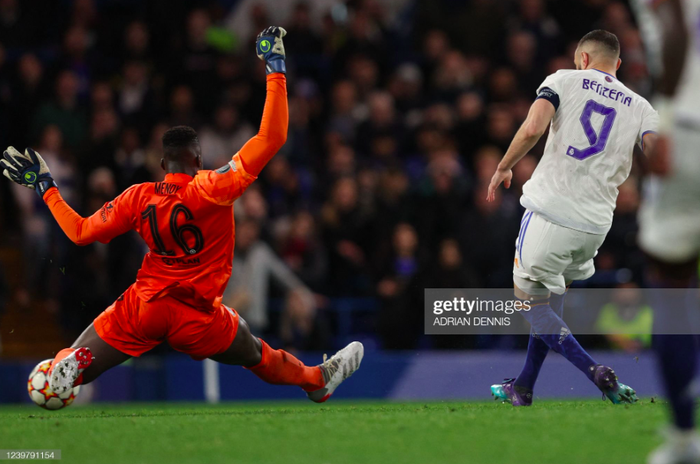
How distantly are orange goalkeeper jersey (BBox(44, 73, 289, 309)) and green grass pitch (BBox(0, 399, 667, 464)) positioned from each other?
0.88m

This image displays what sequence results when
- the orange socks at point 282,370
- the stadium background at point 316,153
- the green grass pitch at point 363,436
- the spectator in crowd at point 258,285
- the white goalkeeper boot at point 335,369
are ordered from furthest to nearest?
the spectator in crowd at point 258,285 < the stadium background at point 316,153 < the white goalkeeper boot at point 335,369 < the orange socks at point 282,370 < the green grass pitch at point 363,436

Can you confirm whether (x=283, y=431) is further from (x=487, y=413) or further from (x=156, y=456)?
(x=487, y=413)

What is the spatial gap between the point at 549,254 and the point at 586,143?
0.79 meters

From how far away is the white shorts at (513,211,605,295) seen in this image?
6.16 meters

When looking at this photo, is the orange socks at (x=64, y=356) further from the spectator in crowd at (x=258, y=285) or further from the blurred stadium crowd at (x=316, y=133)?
the spectator in crowd at (x=258, y=285)

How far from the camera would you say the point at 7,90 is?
1236cm

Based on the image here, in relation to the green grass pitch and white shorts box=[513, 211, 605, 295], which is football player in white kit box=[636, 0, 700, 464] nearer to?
the green grass pitch

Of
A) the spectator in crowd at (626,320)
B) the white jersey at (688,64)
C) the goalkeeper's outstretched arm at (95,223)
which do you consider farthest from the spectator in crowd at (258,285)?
the white jersey at (688,64)

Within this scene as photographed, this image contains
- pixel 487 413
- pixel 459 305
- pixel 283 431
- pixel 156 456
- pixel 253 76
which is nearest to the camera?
pixel 156 456

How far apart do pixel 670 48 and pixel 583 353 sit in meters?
3.09

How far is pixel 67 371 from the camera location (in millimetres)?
5758

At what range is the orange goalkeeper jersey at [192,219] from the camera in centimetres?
582

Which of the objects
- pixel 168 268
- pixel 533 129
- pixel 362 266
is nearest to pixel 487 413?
pixel 533 129

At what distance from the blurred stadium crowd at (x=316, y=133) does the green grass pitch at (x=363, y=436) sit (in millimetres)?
4466
